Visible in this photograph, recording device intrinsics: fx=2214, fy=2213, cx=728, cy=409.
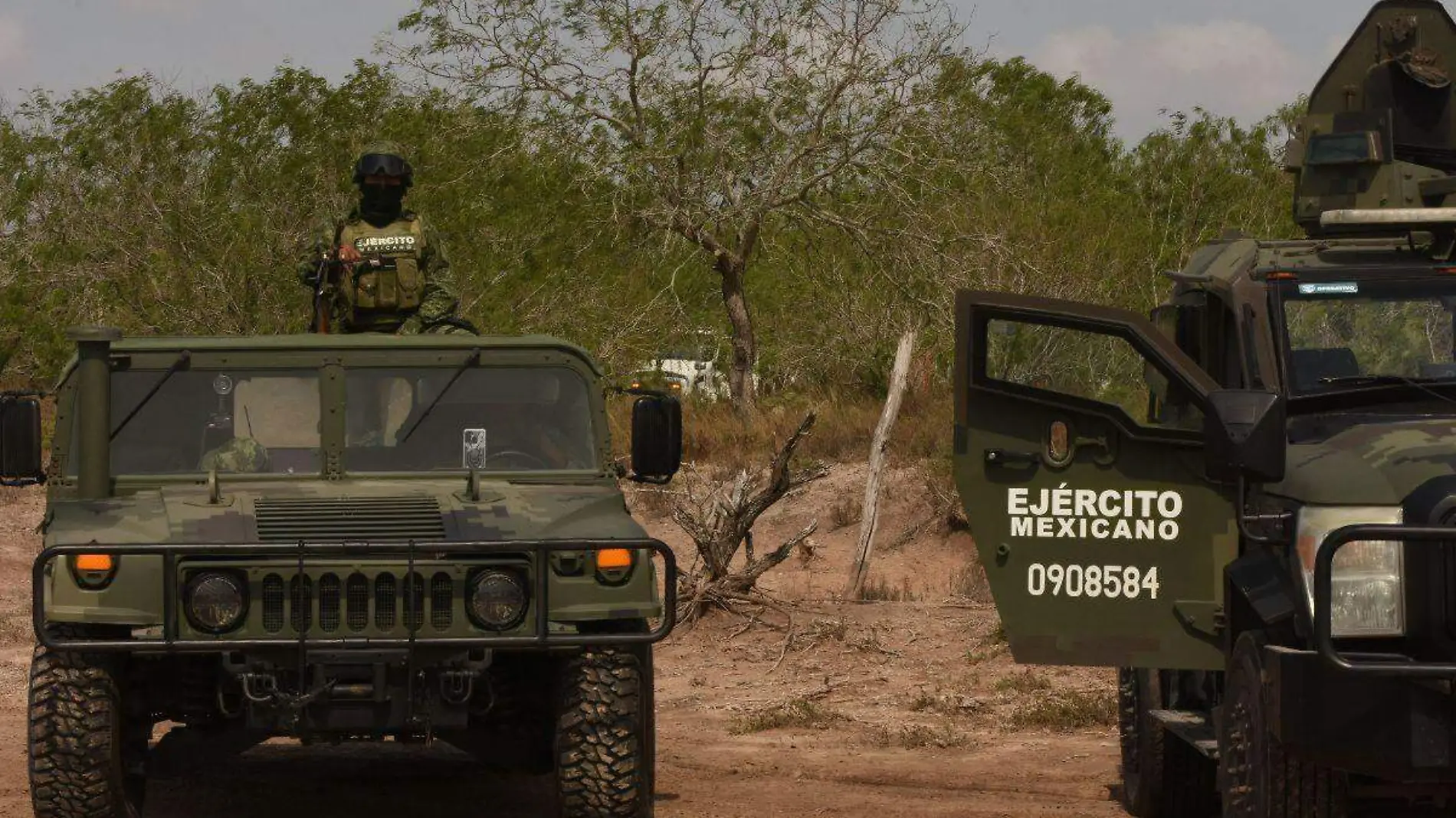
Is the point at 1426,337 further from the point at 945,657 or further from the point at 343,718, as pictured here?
the point at 945,657

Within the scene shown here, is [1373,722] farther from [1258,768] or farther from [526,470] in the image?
[526,470]

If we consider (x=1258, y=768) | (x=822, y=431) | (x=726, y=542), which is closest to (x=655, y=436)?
(x=1258, y=768)

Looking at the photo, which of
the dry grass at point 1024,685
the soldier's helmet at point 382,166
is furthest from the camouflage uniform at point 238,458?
the dry grass at point 1024,685

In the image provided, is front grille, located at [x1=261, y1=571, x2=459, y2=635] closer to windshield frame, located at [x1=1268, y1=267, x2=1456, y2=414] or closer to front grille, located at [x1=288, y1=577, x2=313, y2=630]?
front grille, located at [x1=288, y1=577, x2=313, y2=630]

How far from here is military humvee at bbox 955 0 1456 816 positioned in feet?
18.2

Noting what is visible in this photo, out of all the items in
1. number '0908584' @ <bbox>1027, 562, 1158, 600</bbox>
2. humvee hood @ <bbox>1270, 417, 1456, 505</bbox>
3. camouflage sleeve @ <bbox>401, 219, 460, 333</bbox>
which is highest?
camouflage sleeve @ <bbox>401, 219, 460, 333</bbox>

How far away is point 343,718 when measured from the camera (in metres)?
6.95

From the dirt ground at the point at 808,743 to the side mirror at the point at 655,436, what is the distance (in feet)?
4.24

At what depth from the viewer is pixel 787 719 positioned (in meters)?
10.4

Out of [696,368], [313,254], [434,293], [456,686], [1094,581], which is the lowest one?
[456,686]

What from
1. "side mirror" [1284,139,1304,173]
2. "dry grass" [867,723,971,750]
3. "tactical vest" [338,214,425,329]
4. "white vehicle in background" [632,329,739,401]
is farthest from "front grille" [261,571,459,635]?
"white vehicle in background" [632,329,739,401]

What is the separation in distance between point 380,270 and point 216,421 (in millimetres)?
1459

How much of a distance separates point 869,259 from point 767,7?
2811 millimetres

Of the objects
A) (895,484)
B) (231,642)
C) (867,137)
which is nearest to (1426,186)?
(231,642)
